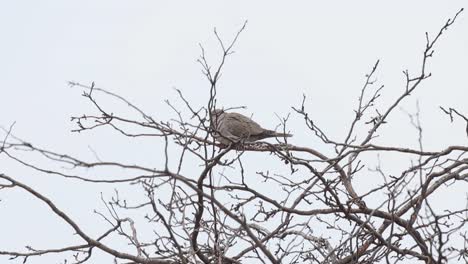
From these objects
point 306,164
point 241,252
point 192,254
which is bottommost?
point 192,254

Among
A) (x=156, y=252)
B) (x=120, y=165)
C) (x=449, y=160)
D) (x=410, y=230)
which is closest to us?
(x=120, y=165)

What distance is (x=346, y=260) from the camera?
473 centimetres

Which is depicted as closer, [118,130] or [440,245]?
[440,245]

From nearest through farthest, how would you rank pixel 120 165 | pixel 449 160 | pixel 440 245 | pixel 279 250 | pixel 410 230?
pixel 120 165, pixel 440 245, pixel 410 230, pixel 449 160, pixel 279 250

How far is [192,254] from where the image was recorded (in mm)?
4297

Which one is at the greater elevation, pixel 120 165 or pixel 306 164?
pixel 306 164

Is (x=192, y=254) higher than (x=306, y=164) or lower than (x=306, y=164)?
lower

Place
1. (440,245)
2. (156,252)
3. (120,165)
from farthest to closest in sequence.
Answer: (156,252), (440,245), (120,165)

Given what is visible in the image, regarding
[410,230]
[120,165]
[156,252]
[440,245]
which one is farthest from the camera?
[156,252]

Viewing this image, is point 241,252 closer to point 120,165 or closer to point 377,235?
point 377,235

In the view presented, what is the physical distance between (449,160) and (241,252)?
1341 millimetres

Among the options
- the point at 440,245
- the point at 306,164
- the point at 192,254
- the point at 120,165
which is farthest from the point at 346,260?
the point at 120,165

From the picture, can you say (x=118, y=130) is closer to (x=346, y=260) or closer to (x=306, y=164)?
(x=306, y=164)

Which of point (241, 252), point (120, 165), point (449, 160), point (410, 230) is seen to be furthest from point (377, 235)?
point (120, 165)
